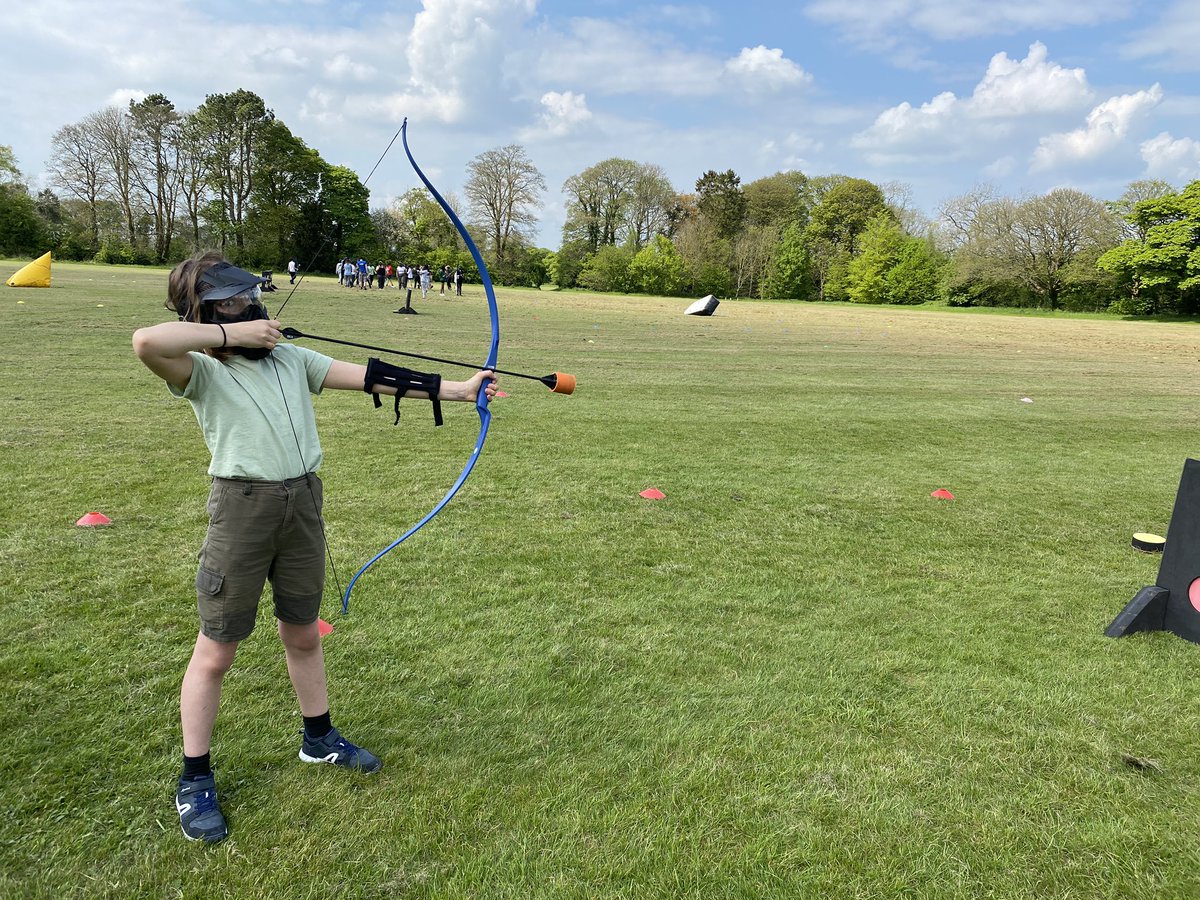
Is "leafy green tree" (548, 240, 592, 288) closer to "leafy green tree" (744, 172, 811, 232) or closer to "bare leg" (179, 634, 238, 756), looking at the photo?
"leafy green tree" (744, 172, 811, 232)

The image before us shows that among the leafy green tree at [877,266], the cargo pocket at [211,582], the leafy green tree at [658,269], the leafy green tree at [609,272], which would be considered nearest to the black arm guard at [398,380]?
the cargo pocket at [211,582]

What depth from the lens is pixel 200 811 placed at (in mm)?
2334

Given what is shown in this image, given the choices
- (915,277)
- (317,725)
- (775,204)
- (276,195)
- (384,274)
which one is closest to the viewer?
(317,725)

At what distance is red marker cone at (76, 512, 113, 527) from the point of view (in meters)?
4.74

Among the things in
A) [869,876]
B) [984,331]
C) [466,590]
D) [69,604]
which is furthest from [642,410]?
[984,331]

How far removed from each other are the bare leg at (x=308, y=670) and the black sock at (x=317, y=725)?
0.06 ft

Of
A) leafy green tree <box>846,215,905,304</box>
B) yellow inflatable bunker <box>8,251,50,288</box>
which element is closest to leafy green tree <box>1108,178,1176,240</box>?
leafy green tree <box>846,215,905,304</box>

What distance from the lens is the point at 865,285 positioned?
2338 inches

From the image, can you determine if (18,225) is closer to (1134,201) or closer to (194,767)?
(194,767)

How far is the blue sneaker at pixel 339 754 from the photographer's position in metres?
2.65

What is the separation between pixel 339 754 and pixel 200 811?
1.52 feet

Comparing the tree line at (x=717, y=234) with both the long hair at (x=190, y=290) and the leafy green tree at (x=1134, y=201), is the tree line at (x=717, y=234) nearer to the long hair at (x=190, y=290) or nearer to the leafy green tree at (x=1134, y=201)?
the leafy green tree at (x=1134, y=201)

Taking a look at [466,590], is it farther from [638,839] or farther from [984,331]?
[984,331]

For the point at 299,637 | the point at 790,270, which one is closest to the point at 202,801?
the point at 299,637
